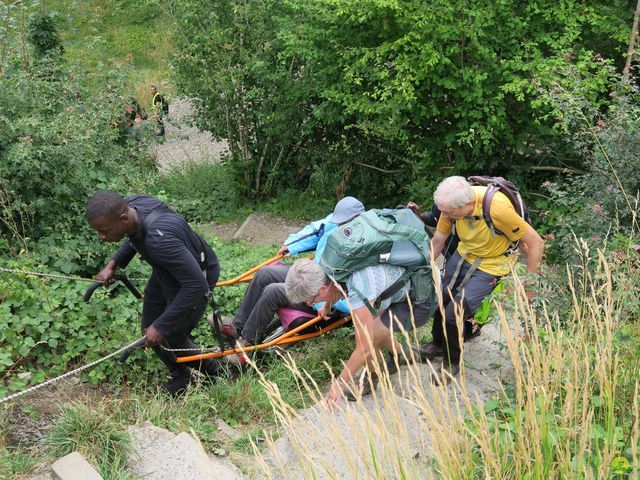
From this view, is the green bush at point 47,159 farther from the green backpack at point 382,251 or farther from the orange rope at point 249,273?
the green backpack at point 382,251

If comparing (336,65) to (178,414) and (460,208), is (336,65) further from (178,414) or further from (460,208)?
(178,414)

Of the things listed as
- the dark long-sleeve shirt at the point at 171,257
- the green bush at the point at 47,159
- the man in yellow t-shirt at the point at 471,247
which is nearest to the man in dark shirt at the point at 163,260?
the dark long-sleeve shirt at the point at 171,257

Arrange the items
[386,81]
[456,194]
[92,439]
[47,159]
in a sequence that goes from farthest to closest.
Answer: [386,81] < [47,159] < [456,194] < [92,439]

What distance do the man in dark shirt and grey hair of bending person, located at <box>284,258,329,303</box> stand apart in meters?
0.61

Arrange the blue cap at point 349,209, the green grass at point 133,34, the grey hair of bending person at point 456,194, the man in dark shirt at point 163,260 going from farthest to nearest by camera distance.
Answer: the green grass at point 133,34 < the blue cap at point 349,209 < the grey hair of bending person at point 456,194 < the man in dark shirt at point 163,260

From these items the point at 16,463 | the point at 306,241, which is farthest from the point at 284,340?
the point at 16,463

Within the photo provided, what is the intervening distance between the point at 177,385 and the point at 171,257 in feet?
4.19

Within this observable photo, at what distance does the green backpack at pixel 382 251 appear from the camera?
14.3ft

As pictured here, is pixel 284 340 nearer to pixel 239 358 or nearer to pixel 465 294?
pixel 239 358

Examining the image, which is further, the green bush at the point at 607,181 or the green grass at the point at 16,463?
the green bush at the point at 607,181

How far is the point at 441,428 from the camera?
2.40 m

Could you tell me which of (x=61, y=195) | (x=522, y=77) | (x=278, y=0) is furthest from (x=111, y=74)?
(x=522, y=77)

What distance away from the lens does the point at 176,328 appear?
188 inches

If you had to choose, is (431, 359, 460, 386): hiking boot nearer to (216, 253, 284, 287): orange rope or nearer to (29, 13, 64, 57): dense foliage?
(216, 253, 284, 287): orange rope
